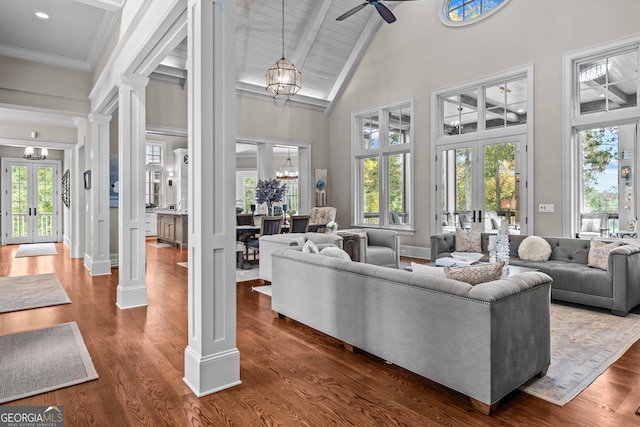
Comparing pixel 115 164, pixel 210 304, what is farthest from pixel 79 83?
pixel 210 304

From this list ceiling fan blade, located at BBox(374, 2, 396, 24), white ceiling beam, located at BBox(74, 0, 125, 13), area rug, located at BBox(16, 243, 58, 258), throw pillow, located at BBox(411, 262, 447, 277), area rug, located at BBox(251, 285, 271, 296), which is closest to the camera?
throw pillow, located at BBox(411, 262, 447, 277)

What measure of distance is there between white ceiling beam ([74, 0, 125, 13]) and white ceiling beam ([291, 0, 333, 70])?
170 inches

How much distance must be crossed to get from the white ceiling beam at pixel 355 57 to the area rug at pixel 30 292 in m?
6.79

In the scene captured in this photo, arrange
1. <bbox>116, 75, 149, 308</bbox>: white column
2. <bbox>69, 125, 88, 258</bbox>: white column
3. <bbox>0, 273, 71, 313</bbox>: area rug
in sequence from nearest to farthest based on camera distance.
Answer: <bbox>116, 75, 149, 308</bbox>: white column → <bbox>0, 273, 71, 313</bbox>: area rug → <bbox>69, 125, 88, 258</bbox>: white column

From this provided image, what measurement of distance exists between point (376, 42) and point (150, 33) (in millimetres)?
6023

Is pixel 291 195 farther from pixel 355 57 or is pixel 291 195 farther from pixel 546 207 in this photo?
pixel 546 207

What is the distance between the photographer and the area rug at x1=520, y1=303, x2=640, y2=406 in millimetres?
2314

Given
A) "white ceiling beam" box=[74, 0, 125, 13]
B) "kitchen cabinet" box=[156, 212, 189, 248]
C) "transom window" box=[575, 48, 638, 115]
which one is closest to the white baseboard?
"transom window" box=[575, 48, 638, 115]

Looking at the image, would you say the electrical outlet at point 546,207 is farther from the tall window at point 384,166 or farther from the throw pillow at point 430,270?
the throw pillow at point 430,270

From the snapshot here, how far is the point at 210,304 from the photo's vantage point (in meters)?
2.31

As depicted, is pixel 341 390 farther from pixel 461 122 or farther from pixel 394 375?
pixel 461 122

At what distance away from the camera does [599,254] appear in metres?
4.12

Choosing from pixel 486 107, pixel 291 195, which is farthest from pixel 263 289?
pixel 291 195

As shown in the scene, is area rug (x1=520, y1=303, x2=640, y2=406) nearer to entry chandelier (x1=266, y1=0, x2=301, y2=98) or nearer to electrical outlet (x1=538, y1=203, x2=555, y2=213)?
electrical outlet (x1=538, y1=203, x2=555, y2=213)
